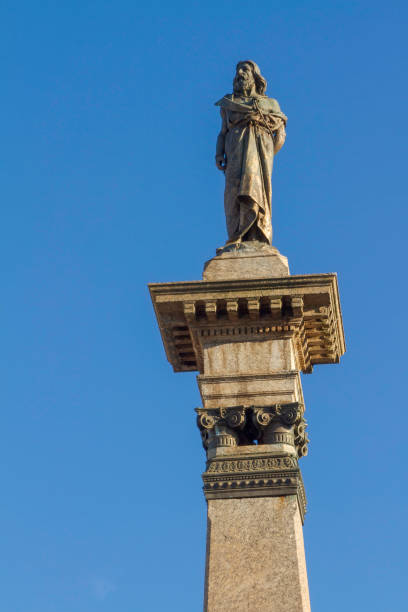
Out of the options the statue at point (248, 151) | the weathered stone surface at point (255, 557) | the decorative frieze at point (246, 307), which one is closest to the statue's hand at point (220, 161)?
the statue at point (248, 151)

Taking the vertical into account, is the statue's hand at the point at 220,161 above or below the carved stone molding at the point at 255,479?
above

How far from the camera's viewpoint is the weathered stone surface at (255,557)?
15.4 m

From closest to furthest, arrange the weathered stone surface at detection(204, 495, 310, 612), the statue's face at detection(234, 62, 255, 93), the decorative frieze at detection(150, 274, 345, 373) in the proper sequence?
1. the weathered stone surface at detection(204, 495, 310, 612)
2. the decorative frieze at detection(150, 274, 345, 373)
3. the statue's face at detection(234, 62, 255, 93)

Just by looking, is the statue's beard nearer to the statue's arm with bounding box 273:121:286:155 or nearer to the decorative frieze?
the statue's arm with bounding box 273:121:286:155

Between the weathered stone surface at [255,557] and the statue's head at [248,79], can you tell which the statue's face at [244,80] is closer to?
the statue's head at [248,79]

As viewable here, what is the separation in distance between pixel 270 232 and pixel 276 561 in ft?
18.7

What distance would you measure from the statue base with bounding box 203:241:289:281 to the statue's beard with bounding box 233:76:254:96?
304 centimetres

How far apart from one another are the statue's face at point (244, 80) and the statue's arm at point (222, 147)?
0.51m

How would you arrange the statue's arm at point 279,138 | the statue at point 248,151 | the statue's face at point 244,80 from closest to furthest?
the statue at point 248,151 → the statue's arm at point 279,138 → the statue's face at point 244,80

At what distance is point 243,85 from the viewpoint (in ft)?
65.5

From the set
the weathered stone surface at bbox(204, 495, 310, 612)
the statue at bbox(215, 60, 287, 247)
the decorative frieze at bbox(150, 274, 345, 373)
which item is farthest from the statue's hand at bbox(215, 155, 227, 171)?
the weathered stone surface at bbox(204, 495, 310, 612)

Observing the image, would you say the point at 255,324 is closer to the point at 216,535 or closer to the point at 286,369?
the point at 286,369

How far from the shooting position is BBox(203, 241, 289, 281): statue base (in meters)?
18.1

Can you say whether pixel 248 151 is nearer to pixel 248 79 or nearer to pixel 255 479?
pixel 248 79
